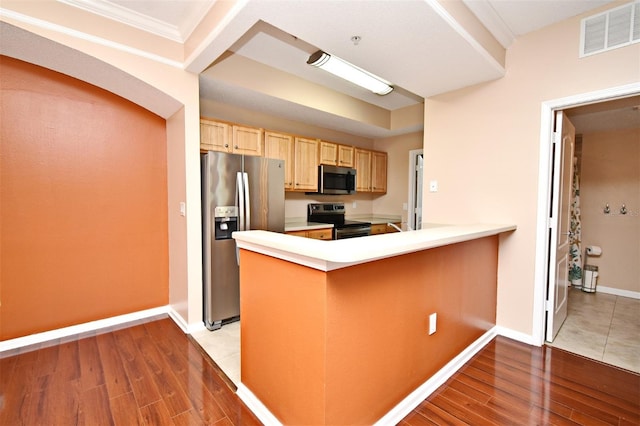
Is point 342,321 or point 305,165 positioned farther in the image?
point 305,165

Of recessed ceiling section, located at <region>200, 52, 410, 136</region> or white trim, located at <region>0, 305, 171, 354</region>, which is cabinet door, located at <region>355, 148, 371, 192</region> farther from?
white trim, located at <region>0, 305, 171, 354</region>

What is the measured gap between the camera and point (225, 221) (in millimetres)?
2752

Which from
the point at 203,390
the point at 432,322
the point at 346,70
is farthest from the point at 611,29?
the point at 203,390

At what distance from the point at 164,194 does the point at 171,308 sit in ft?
3.95

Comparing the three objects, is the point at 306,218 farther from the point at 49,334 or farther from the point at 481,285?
the point at 49,334

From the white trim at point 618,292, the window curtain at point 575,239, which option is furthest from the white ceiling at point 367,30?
the white trim at point 618,292

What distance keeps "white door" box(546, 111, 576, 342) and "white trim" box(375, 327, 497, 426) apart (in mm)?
671

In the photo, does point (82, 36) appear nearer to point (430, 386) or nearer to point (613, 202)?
point (430, 386)

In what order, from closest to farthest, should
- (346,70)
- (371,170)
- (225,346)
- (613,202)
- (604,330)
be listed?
(225,346) → (604,330) → (346,70) → (613,202) → (371,170)

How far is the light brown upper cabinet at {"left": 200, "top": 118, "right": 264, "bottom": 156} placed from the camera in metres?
3.01

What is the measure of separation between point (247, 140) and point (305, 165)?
3.00 ft

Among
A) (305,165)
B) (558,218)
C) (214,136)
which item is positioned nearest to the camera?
(558,218)

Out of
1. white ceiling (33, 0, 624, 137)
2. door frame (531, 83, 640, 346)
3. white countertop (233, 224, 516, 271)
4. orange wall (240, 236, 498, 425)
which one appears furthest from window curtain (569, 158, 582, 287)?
white countertop (233, 224, 516, 271)

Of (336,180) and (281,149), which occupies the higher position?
(281,149)
